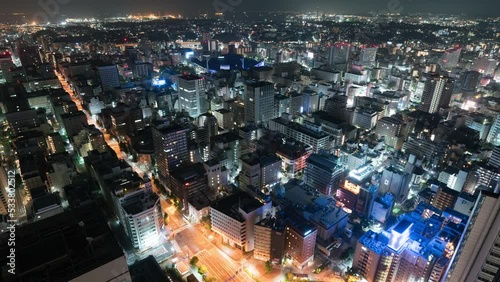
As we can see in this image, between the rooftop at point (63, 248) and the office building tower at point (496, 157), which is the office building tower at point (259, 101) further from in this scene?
the rooftop at point (63, 248)

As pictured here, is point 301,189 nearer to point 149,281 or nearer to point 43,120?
point 149,281

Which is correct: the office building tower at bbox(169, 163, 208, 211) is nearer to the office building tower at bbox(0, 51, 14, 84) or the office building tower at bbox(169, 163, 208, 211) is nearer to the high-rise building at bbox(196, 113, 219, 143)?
the high-rise building at bbox(196, 113, 219, 143)

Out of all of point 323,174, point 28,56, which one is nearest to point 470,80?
point 323,174

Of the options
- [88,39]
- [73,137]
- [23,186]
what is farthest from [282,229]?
[88,39]

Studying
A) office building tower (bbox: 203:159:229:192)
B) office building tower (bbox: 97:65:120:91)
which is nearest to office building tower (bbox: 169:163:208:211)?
→ office building tower (bbox: 203:159:229:192)

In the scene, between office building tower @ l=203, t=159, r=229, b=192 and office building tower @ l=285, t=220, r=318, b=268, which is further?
office building tower @ l=203, t=159, r=229, b=192
